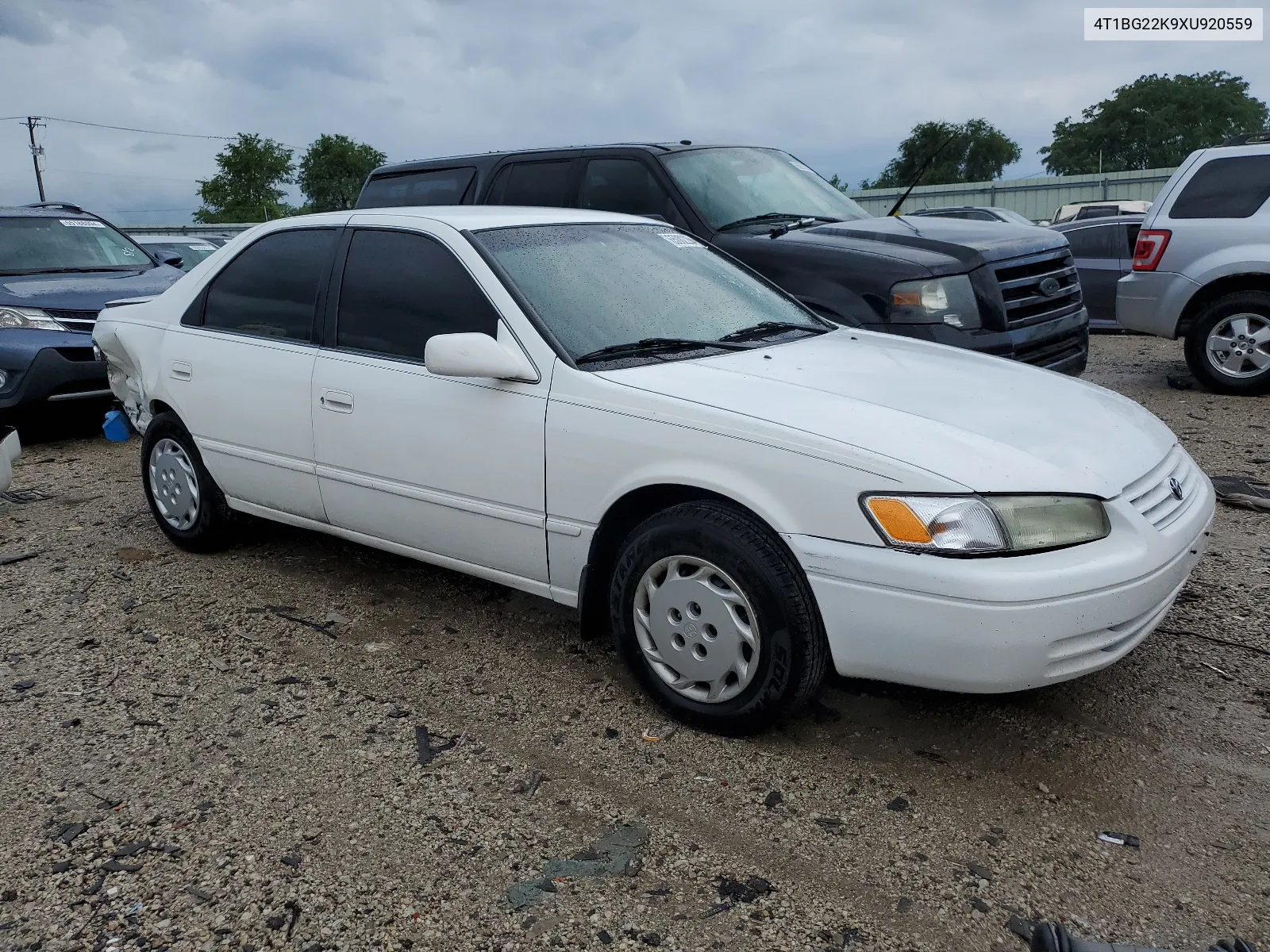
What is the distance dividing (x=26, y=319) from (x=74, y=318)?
314mm

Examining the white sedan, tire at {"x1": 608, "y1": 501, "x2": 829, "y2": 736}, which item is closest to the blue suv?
the white sedan

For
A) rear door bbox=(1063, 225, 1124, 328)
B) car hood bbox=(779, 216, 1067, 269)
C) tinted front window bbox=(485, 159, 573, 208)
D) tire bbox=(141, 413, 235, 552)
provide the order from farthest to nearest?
1. rear door bbox=(1063, 225, 1124, 328)
2. tinted front window bbox=(485, 159, 573, 208)
3. car hood bbox=(779, 216, 1067, 269)
4. tire bbox=(141, 413, 235, 552)

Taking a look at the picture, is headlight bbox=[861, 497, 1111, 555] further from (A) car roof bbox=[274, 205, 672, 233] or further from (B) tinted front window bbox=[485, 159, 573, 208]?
(B) tinted front window bbox=[485, 159, 573, 208]

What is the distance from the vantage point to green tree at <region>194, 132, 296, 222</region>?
64.9 meters

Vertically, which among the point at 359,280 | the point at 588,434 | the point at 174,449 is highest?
the point at 359,280

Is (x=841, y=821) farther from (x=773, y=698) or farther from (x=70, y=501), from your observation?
(x=70, y=501)

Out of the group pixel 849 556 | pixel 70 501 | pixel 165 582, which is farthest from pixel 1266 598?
pixel 70 501

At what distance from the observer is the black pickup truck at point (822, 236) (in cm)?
549

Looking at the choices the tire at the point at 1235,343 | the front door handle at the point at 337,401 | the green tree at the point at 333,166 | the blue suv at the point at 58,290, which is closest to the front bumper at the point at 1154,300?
the tire at the point at 1235,343

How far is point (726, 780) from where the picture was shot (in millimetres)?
3014

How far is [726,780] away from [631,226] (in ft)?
7.71

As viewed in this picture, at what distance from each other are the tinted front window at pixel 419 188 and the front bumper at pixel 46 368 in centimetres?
235

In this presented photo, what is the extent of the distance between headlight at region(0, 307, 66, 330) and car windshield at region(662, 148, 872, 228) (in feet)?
15.9

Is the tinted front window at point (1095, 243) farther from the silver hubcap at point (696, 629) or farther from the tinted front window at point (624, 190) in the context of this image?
the silver hubcap at point (696, 629)
